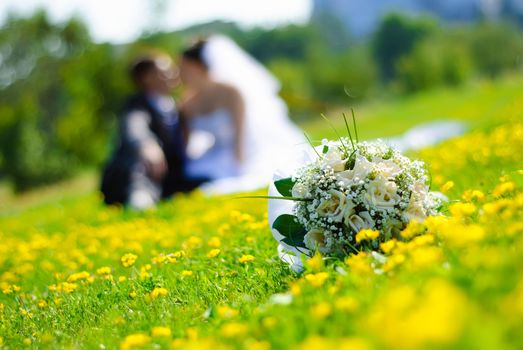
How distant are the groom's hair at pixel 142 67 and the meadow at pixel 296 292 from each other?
523 cm

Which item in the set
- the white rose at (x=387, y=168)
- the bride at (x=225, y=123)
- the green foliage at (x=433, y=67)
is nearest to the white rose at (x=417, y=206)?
the white rose at (x=387, y=168)

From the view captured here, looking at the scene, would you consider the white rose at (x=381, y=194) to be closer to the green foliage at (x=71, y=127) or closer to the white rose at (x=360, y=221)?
the white rose at (x=360, y=221)

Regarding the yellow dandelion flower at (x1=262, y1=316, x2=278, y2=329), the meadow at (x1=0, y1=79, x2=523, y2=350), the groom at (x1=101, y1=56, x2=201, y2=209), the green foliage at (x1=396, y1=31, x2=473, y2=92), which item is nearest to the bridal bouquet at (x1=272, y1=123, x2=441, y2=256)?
the meadow at (x1=0, y1=79, x2=523, y2=350)

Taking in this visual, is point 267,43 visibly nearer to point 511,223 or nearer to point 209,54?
point 209,54

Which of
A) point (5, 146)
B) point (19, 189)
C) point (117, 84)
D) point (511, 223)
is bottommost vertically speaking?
point (19, 189)

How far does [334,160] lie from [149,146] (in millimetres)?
6679

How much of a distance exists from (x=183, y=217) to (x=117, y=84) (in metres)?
22.0

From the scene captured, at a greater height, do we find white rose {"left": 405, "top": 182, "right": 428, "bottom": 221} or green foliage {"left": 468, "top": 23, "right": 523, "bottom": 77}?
white rose {"left": 405, "top": 182, "right": 428, "bottom": 221}

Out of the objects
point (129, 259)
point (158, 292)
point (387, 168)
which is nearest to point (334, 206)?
point (387, 168)

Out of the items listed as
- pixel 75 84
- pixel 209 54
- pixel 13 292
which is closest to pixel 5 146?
pixel 75 84

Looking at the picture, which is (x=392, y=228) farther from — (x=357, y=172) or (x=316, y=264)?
(x=316, y=264)

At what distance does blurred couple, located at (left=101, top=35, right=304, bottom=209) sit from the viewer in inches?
366

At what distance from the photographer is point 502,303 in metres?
1.47

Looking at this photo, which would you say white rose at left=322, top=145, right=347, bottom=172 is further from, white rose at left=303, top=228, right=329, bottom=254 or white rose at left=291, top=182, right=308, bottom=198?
white rose at left=303, top=228, right=329, bottom=254
